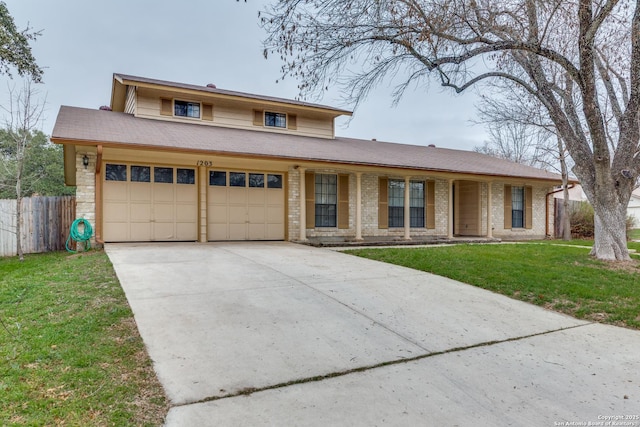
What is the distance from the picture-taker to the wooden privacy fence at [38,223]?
10.0 meters

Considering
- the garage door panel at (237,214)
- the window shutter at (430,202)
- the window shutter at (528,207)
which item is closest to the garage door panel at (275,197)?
the garage door panel at (237,214)

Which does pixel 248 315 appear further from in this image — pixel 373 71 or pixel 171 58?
pixel 171 58

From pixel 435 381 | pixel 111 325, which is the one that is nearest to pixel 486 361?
pixel 435 381

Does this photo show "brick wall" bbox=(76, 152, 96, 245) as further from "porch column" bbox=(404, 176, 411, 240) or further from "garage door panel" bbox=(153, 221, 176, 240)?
"porch column" bbox=(404, 176, 411, 240)

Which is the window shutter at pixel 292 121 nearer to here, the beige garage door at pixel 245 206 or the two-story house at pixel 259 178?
the two-story house at pixel 259 178

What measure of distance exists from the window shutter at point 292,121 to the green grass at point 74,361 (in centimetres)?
1115

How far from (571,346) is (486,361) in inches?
47.8

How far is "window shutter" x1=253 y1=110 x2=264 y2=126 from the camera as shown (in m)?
14.6

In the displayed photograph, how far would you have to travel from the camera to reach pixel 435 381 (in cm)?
304

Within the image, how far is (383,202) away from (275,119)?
18.0 feet

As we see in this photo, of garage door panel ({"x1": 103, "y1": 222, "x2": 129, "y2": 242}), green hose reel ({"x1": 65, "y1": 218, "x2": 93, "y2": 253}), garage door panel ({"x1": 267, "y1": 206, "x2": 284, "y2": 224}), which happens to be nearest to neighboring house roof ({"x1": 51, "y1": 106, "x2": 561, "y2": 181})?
garage door panel ({"x1": 267, "y1": 206, "x2": 284, "y2": 224})

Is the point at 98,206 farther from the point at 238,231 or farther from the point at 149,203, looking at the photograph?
the point at 238,231

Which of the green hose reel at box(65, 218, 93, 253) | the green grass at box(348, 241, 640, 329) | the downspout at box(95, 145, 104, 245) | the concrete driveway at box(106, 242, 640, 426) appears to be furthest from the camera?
the downspout at box(95, 145, 104, 245)

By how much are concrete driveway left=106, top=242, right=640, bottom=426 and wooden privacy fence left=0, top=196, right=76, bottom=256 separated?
6134 millimetres
